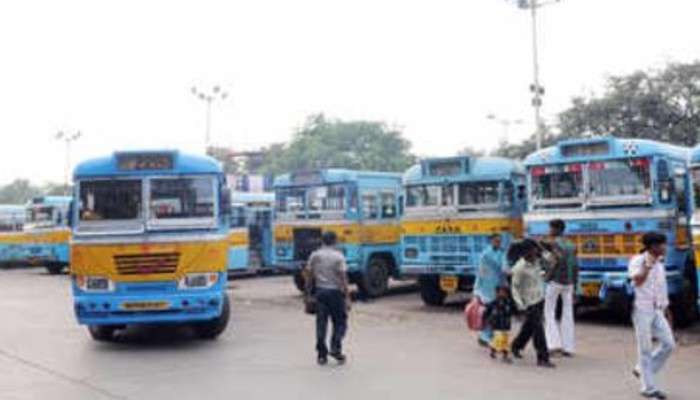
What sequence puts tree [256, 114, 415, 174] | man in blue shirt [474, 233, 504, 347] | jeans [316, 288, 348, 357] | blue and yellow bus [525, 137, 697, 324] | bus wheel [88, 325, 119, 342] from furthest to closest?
tree [256, 114, 415, 174]
blue and yellow bus [525, 137, 697, 324]
bus wheel [88, 325, 119, 342]
man in blue shirt [474, 233, 504, 347]
jeans [316, 288, 348, 357]

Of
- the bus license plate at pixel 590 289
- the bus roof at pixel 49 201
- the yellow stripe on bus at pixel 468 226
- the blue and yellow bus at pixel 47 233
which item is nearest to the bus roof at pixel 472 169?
the yellow stripe on bus at pixel 468 226

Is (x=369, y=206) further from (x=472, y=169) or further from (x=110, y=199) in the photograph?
(x=110, y=199)

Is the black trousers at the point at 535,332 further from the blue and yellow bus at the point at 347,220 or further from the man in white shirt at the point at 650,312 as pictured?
the blue and yellow bus at the point at 347,220

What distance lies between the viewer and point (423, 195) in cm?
1759

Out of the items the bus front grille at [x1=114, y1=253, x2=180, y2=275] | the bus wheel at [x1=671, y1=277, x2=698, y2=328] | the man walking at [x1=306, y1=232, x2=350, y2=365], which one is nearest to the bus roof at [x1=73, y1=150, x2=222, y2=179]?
the bus front grille at [x1=114, y1=253, x2=180, y2=275]

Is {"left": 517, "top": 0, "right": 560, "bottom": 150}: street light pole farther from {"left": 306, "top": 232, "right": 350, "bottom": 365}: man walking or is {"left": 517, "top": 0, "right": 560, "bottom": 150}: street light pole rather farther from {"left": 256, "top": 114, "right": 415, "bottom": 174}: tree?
{"left": 256, "top": 114, "right": 415, "bottom": 174}: tree

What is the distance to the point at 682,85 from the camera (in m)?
30.5

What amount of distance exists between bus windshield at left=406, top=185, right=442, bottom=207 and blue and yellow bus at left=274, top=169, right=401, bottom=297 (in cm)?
178

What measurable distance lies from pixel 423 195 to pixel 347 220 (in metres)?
2.29

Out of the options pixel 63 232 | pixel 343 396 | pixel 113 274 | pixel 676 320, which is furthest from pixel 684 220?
pixel 63 232

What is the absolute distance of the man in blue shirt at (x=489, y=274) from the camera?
11.5 metres

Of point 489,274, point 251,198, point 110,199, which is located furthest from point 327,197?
point 489,274

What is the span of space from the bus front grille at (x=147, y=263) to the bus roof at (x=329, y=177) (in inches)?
304

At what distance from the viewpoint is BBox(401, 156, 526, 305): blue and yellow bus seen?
54.1ft
